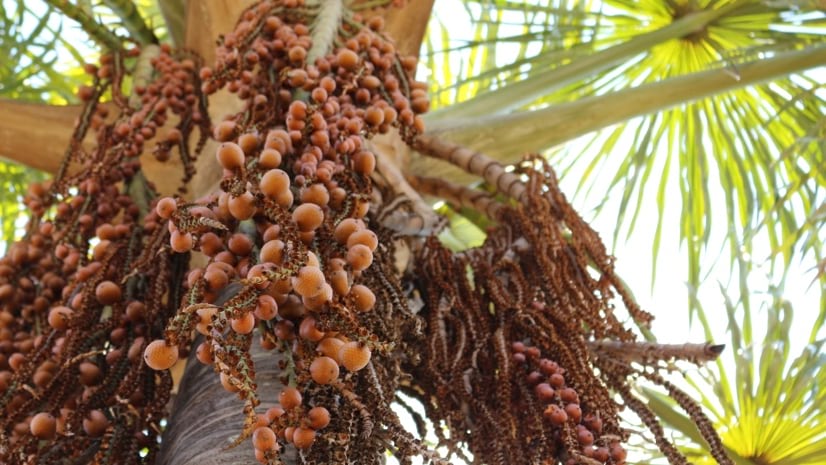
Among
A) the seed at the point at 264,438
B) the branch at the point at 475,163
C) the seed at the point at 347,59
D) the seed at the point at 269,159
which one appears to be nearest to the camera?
the seed at the point at 264,438

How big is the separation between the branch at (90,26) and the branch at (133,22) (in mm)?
98

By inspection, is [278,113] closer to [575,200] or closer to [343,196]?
[343,196]

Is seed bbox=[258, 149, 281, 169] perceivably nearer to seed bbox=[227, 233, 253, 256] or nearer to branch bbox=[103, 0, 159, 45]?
seed bbox=[227, 233, 253, 256]

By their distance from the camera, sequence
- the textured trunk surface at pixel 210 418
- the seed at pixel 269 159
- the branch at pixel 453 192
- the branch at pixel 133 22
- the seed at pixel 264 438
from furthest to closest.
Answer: the branch at pixel 133 22
the branch at pixel 453 192
the seed at pixel 269 159
the textured trunk surface at pixel 210 418
the seed at pixel 264 438

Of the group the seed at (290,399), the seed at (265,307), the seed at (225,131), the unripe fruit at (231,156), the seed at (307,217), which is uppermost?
the seed at (225,131)

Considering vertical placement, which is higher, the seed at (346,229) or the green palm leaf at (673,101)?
the green palm leaf at (673,101)

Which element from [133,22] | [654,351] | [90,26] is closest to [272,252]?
[654,351]

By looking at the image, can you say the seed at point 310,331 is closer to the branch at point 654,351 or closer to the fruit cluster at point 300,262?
the fruit cluster at point 300,262

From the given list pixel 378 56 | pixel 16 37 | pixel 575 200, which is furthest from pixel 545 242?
pixel 16 37

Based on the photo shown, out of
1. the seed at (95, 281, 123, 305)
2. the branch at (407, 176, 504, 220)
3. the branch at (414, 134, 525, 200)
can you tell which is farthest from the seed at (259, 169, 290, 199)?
the branch at (407, 176, 504, 220)

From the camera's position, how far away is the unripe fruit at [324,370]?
0.81 metres

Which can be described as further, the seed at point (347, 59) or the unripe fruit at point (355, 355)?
the seed at point (347, 59)

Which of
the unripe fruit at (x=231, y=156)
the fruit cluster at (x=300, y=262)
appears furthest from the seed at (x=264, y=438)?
the unripe fruit at (x=231, y=156)

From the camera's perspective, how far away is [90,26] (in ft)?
5.98
